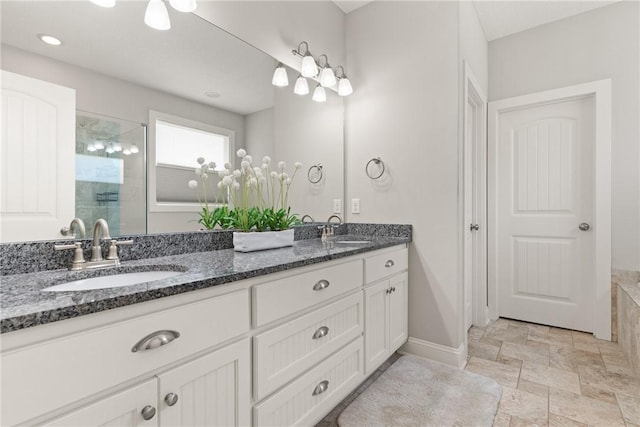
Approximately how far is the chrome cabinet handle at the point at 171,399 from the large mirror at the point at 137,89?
2.35ft

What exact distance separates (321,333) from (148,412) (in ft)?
2.38

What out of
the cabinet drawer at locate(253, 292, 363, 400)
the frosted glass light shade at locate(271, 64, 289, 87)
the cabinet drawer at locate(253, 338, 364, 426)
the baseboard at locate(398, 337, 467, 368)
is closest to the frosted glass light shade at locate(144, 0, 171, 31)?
the frosted glass light shade at locate(271, 64, 289, 87)

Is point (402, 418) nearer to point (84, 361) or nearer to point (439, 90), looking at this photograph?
point (84, 361)

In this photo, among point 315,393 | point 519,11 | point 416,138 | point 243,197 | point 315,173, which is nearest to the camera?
point 315,393

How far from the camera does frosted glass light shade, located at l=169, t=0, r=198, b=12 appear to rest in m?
1.39

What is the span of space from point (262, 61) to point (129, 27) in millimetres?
782

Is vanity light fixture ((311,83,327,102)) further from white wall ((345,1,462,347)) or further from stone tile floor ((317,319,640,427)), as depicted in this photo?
stone tile floor ((317,319,640,427))

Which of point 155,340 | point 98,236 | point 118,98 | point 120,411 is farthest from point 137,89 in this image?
point 120,411

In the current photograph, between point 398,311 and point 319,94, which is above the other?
point 319,94

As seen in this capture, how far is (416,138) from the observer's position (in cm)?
221

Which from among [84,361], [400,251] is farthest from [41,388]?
[400,251]

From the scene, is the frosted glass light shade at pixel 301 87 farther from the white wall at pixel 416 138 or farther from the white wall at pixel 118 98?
the white wall at pixel 118 98

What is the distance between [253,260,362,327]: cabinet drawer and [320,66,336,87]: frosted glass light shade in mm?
1339

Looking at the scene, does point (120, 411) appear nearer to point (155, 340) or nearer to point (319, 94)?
point (155, 340)
